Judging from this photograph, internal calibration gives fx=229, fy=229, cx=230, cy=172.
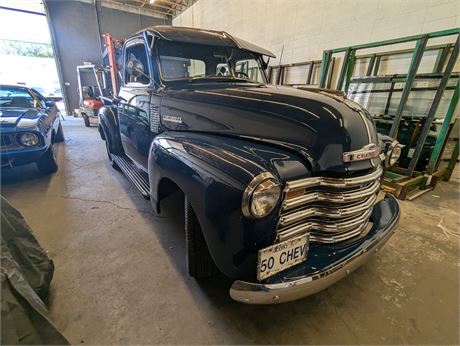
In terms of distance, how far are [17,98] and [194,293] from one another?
4.67m

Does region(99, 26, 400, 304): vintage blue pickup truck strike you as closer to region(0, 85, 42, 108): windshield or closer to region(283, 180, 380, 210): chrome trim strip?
region(283, 180, 380, 210): chrome trim strip

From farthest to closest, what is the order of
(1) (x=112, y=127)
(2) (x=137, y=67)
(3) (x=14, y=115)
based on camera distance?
(1) (x=112, y=127), (3) (x=14, y=115), (2) (x=137, y=67)

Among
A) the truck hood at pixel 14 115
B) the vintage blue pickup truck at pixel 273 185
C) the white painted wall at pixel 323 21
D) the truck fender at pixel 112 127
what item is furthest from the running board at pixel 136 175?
the white painted wall at pixel 323 21

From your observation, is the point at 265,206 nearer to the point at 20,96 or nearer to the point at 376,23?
the point at 376,23

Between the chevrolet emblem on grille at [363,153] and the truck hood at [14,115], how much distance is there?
3.69 m

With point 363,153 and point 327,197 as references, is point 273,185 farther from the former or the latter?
point 363,153

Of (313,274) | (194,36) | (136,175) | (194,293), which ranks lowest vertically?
(194,293)

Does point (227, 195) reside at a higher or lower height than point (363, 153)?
lower

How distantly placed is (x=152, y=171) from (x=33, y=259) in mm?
873

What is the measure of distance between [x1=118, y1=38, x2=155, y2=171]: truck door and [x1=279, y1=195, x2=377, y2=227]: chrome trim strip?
1517 millimetres

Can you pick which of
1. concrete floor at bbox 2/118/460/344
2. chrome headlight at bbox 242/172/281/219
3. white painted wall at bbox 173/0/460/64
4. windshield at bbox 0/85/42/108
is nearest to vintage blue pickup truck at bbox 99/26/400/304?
chrome headlight at bbox 242/172/281/219

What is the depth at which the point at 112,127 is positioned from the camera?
10.8 ft

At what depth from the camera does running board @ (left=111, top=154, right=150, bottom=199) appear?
2.18m

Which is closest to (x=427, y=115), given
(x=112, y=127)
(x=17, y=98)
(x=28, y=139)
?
(x=112, y=127)
